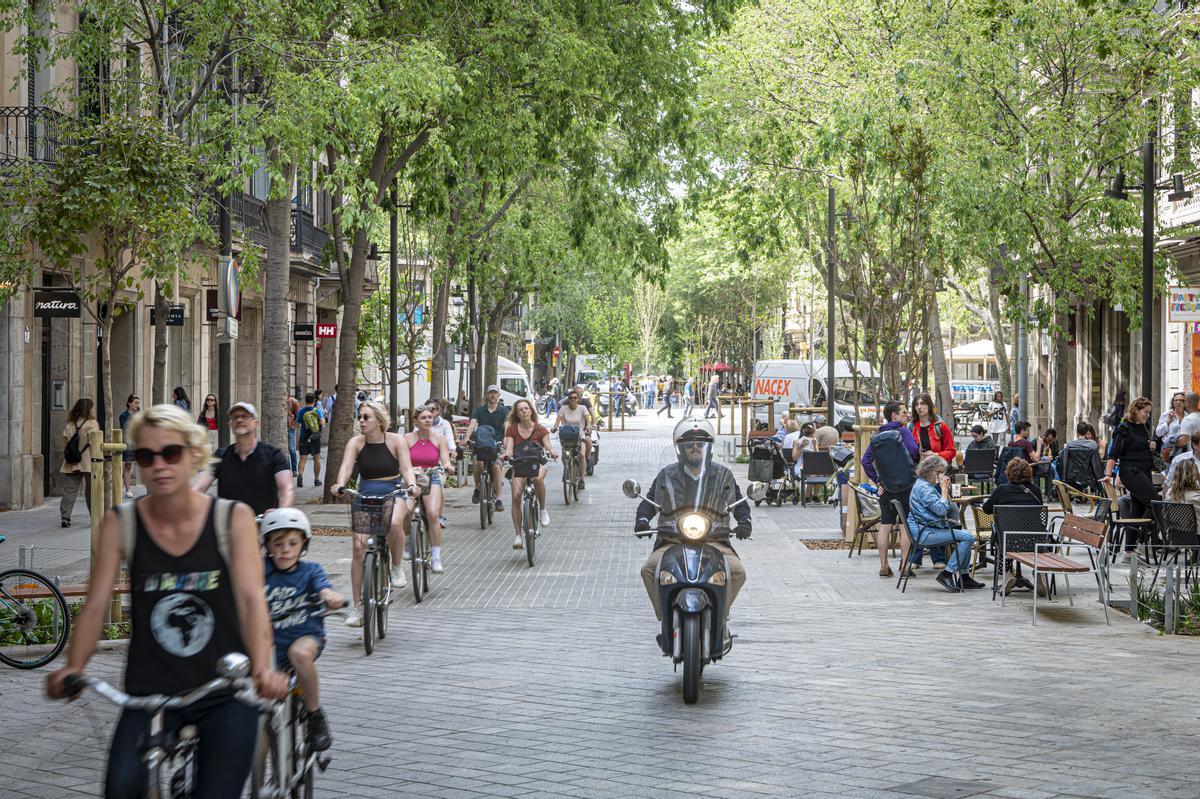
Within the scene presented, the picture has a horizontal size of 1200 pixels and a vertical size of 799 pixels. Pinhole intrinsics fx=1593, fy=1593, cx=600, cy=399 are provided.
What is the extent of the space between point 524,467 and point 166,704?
41.6 ft

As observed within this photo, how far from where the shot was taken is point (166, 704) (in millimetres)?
4551

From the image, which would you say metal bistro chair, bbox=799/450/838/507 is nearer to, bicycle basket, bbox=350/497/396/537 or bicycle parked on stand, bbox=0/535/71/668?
bicycle basket, bbox=350/497/396/537

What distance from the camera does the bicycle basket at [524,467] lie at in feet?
56.4

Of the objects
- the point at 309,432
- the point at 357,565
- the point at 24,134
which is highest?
the point at 24,134

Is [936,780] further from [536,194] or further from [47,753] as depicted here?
[536,194]

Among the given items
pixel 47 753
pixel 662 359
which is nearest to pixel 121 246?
pixel 47 753

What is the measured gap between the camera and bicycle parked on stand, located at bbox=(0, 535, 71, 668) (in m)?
10.5

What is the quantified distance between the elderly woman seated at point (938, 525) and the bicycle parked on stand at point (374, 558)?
220 inches

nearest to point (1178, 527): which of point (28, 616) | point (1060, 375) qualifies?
point (28, 616)

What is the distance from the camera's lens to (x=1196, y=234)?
26.7 m

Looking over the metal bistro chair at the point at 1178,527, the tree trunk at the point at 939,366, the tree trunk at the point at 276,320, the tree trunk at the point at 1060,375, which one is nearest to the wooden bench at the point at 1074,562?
the metal bistro chair at the point at 1178,527

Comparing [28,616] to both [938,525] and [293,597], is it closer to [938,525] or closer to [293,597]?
[293,597]

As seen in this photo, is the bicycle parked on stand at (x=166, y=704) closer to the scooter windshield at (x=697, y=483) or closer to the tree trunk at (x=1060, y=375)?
the scooter windshield at (x=697, y=483)

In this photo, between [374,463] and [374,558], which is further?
[374,463]
